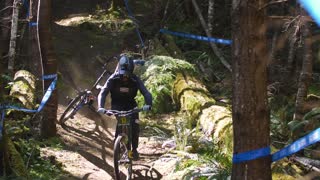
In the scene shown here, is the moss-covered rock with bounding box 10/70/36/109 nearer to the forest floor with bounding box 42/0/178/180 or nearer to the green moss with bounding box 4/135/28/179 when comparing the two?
the forest floor with bounding box 42/0/178/180

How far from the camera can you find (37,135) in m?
8.30

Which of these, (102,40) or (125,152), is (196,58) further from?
(125,152)

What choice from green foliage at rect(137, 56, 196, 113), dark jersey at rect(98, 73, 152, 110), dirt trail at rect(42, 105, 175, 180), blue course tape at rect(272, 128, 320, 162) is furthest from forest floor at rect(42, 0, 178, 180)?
blue course tape at rect(272, 128, 320, 162)

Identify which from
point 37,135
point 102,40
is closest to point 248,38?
point 37,135

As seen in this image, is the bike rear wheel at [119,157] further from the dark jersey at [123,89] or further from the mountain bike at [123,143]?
the dark jersey at [123,89]

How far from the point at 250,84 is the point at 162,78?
8.09 metres

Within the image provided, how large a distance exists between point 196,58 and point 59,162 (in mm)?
8837

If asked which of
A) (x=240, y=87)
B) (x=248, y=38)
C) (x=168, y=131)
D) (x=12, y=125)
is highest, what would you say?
(x=248, y=38)

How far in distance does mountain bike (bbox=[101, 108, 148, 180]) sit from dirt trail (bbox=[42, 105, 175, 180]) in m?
0.74

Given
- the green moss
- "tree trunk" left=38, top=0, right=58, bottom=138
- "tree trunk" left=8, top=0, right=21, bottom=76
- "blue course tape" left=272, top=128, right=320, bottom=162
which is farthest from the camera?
"tree trunk" left=8, top=0, right=21, bottom=76

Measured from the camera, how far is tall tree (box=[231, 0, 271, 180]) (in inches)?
142

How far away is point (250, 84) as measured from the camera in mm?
3641

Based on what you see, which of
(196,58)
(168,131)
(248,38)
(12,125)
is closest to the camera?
(248,38)

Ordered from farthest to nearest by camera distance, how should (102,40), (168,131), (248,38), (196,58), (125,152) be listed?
(102,40) → (196,58) → (168,131) → (125,152) → (248,38)
